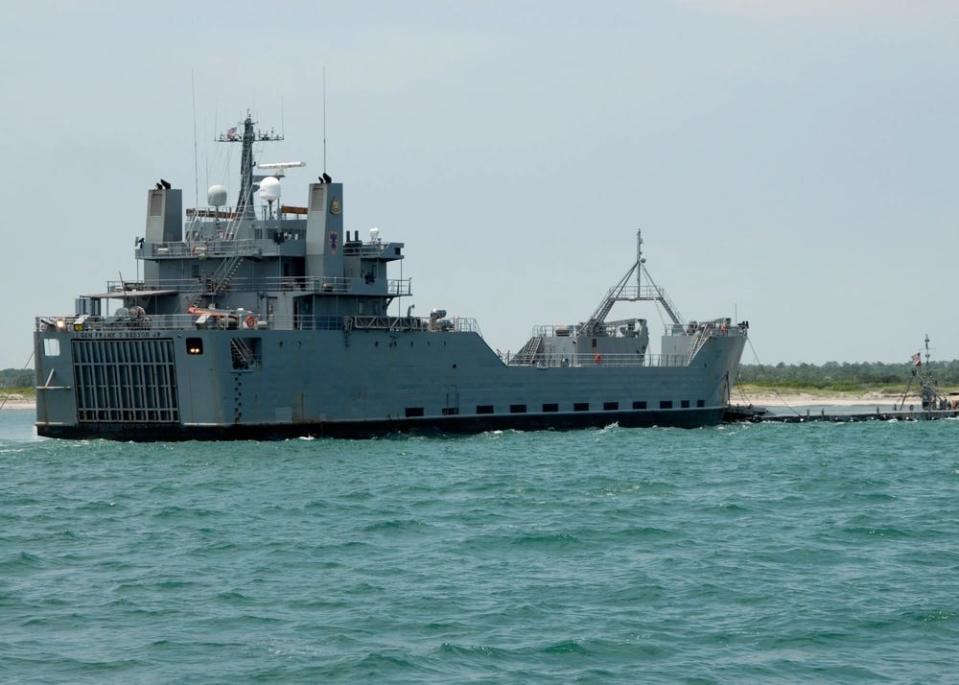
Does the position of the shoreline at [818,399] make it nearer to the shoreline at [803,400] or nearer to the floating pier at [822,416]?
the shoreline at [803,400]

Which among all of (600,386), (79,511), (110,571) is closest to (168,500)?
(79,511)

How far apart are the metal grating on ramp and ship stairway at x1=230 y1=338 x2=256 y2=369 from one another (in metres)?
1.80

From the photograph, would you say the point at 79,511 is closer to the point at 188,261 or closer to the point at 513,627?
the point at 513,627

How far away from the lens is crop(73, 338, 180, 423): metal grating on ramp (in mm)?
43781


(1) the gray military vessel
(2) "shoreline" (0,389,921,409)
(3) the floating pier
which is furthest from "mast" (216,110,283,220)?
(2) "shoreline" (0,389,921,409)

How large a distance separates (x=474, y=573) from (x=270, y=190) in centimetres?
2905

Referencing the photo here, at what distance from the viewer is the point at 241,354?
43.8 metres

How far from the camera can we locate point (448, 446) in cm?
4462

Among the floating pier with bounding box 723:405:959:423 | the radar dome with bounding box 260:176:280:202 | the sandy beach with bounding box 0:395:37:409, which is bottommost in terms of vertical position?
the floating pier with bounding box 723:405:959:423

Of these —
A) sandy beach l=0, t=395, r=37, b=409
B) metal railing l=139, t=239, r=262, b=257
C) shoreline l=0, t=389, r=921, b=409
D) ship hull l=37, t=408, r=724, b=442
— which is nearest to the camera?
ship hull l=37, t=408, r=724, b=442

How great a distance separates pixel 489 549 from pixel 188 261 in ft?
88.6

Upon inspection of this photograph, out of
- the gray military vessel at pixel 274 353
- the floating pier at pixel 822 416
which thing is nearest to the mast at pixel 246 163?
the gray military vessel at pixel 274 353

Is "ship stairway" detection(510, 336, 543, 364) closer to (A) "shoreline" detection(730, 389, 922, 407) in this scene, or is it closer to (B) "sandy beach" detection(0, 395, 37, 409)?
(A) "shoreline" detection(730, 389, 922, 407)

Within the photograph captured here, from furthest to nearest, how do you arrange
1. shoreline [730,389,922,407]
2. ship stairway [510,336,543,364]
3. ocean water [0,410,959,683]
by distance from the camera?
shoreline [730,389,922,407] < ship stairway [510,336,543,364] < ocean water [0,410,959,683]
